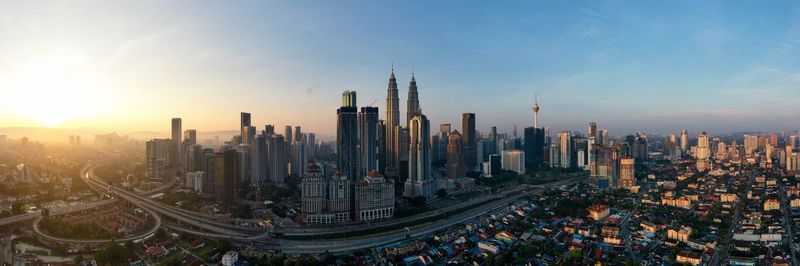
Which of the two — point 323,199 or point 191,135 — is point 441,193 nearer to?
point 323,199

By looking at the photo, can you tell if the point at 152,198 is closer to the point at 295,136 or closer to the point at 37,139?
the point at 295,136

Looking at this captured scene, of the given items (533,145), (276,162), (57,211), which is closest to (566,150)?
(533,145)

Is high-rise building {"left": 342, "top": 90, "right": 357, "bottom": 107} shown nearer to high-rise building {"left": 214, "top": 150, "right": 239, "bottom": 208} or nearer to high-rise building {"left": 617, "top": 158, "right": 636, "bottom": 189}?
high-rise building {"left": 214, "top": 150, "right": 239, "bottom": 208}

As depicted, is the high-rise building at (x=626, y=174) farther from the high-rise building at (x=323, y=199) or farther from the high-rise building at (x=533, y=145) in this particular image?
the high-rise building at (x=323, y=199)

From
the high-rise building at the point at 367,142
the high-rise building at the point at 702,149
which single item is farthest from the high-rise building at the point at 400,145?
the high-rise building at the point at 702,149

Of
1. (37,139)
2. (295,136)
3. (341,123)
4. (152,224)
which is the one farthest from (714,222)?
(37,139)
